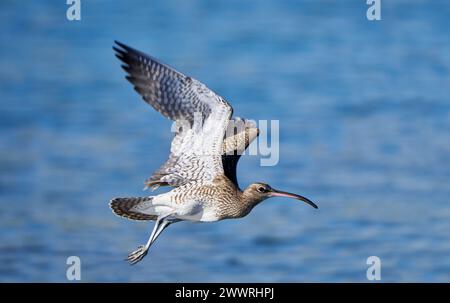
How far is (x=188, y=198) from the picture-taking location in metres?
8.25

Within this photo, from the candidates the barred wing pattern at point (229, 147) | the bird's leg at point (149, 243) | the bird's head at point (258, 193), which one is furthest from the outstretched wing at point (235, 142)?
the bird's leg at point (149, 243)

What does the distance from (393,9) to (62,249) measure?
35.0 ft

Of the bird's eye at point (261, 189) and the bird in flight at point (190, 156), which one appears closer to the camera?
the bird in flight at point (190, 156)

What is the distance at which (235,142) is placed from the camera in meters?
8.77

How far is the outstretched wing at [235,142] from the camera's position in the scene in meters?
8.64

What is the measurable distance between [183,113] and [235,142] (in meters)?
0.48

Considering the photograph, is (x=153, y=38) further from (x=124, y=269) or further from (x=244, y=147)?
(x=244, y=147)

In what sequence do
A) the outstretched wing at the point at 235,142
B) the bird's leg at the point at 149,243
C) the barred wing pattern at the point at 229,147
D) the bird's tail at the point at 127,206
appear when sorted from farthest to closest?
1. the outstretched wing at the point at 235,142
2. the barred wing pattern at the point at 229,147
3. the bird's tail at the point at 127,206
4. the bird's leg at the point at 149,243

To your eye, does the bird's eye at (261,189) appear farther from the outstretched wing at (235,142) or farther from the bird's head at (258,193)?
the outstretched wing at (235,142)

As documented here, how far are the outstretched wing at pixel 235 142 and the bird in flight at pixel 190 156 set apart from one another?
0.05 ft

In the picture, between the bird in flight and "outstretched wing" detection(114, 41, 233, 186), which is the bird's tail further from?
"outstretched wing" detection(114, 41, 233, 186)

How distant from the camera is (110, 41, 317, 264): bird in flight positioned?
27.2 ft

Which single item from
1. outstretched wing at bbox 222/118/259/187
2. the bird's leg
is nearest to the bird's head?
outstretched wing at bbox 222/118/259/187

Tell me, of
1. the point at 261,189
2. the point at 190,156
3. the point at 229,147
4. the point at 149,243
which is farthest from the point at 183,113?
the point at 149,243
